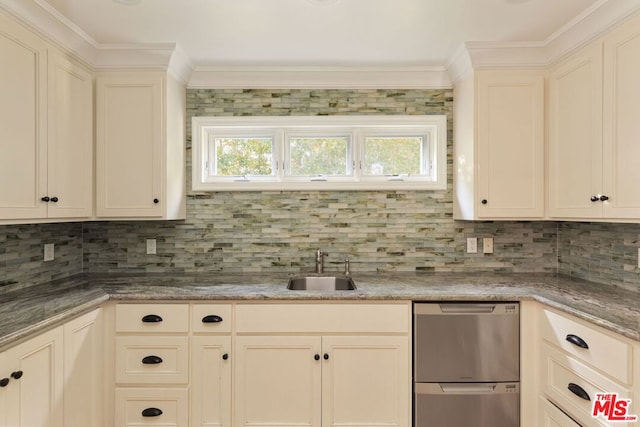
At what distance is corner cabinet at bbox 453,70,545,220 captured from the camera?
7.67ft

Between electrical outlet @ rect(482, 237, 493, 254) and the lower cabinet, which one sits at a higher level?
electrical outlet @ rect(482, 237, 493, 254)

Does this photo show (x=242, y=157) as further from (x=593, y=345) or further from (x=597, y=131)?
(x=593, y=345)

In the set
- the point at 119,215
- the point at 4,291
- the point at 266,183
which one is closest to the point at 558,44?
the point at 266,183

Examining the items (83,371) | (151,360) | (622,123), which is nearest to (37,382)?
(83,371)

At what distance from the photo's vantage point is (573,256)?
252cm

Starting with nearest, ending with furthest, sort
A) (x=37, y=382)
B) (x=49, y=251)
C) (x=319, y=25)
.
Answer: (x=37, y=382) → (x=319, y=25) → (x=49, y=251)

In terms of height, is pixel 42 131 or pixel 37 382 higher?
pixel 42 131

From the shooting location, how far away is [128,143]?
237 cm

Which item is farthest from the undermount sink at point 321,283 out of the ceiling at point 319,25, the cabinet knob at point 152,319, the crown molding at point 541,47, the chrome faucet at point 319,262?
the crown molding at point 541,47

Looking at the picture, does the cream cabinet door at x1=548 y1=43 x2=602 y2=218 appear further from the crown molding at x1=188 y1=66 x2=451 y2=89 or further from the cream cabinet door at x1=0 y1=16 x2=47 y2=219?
the cream cabinet door at x1=0 y1=16 x2=47 y2=219

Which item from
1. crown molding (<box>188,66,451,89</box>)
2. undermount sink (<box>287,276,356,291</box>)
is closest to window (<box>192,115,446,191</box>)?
crown molding (<box>188,66,451,89</box>)

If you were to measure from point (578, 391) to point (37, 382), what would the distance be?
2.35 metres

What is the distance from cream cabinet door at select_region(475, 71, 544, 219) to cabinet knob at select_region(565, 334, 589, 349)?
84 centimetres

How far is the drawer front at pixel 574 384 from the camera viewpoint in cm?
153
